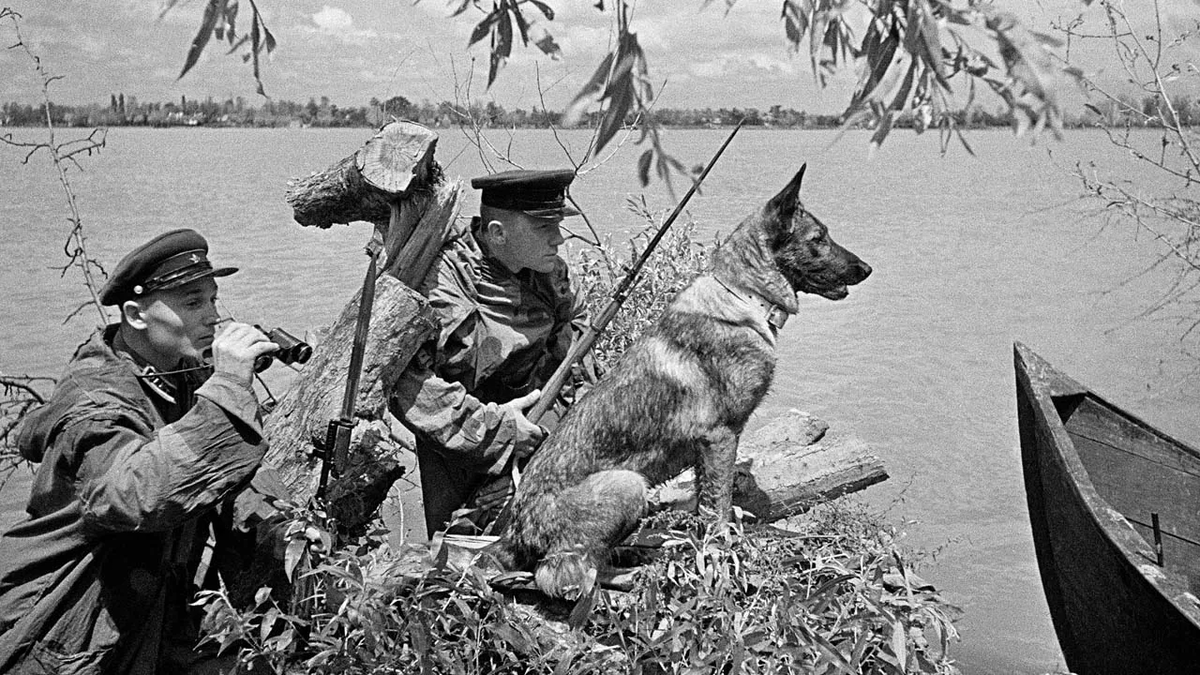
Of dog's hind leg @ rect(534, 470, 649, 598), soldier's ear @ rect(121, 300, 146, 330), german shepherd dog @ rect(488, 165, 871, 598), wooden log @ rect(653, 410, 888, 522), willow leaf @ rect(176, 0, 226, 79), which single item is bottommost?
wooden log @ rect(653, 410, 888, 522)

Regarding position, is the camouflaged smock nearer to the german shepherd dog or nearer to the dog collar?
the german shepherd dog

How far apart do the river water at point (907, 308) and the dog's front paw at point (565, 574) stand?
1.66 meters

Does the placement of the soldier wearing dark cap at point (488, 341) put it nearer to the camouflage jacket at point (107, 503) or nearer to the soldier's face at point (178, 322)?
the soldier's face at point (178, 322)

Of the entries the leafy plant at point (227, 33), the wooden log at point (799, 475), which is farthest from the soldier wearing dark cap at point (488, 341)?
the leafy plant at point (227, 33)

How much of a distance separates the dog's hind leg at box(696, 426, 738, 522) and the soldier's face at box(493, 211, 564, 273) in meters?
1.41

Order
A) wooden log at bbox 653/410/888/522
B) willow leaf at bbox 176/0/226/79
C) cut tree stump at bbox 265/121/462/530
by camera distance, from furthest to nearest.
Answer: wooden log at bbox 653/410/888/522, cut tree stump at bbox 265/121/462/530, willow leaf at bbox 176/0/226/79

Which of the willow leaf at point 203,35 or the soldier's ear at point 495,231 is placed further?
the soldier's ear at point 495,231

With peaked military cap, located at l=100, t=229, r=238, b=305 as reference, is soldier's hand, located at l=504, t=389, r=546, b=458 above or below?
below

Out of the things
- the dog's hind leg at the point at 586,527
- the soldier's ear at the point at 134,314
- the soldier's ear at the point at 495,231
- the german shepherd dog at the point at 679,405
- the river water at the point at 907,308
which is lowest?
the river water at the point at 907,308

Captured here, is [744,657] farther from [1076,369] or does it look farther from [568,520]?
[1076,369]

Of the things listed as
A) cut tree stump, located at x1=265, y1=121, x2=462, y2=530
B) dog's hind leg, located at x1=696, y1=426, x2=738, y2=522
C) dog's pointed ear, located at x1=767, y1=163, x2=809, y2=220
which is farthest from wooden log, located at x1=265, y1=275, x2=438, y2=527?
dog's pointed ear, located at x1=767, y1=163, x2=809, y2=220

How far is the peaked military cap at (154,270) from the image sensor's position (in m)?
3.95

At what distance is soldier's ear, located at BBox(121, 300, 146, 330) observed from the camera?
13.2ft

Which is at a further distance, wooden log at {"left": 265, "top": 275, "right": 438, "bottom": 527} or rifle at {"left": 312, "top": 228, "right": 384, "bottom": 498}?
wooden log at {"left": 265, "top": 275, "right": 438, "bottom": 527}
